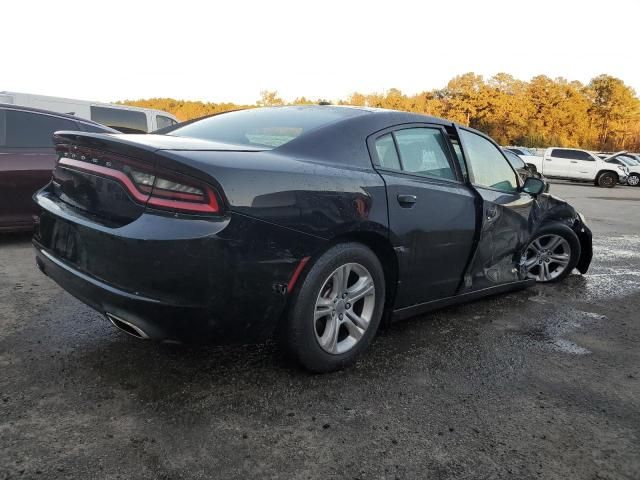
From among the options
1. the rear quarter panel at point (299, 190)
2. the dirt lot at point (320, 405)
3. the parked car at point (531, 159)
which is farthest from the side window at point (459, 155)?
the parked car at point (531, 159)

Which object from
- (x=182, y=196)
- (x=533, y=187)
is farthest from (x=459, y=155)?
(x=182, y=196)

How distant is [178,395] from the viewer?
2529 millimetres

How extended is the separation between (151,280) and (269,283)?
512 millimetres

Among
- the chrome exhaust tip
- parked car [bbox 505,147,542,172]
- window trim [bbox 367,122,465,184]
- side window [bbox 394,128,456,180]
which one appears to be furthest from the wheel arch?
parked car [bbox 505,147,542,172]

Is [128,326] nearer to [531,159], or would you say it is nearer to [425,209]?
[425,209]

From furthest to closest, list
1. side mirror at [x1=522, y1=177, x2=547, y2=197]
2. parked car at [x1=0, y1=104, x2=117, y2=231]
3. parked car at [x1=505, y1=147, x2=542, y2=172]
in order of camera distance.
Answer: parked car at [x1=505, y1=147, x2=542, y2=172] → parked car at [x1=0, y1=104, x2=117, y2=231] → side mirror at [x1=522, y1=177, x2=547, y2=197]

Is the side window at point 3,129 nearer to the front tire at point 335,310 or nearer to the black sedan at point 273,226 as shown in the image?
the black sedan at point 273,226

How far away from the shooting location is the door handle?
9.96 feet

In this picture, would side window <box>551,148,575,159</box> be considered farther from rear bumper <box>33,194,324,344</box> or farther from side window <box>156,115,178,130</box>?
rear bumper <box>33,194,324,344</box>

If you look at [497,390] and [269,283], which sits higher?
[269,283]

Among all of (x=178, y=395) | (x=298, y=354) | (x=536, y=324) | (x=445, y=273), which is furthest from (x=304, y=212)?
(x=536, y=324)

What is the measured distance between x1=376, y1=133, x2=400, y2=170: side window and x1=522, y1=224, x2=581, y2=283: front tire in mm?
2343

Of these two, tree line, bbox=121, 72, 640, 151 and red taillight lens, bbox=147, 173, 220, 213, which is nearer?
red taillight lens, bbox=147, 173, 220, 213

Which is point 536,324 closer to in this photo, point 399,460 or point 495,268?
point 495,268
